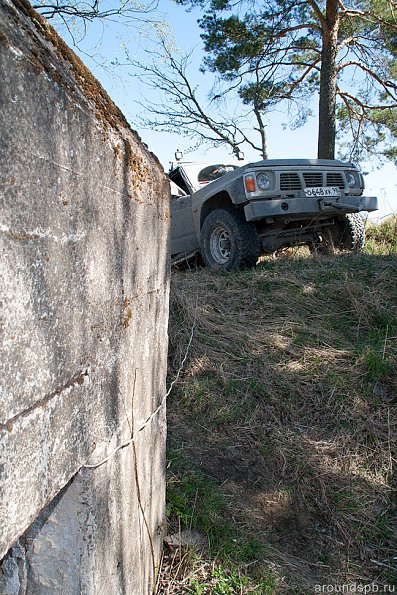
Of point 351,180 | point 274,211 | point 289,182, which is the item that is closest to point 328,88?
point 351,180

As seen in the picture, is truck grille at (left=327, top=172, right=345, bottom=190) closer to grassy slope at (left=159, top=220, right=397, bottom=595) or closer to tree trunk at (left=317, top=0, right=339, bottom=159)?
grassy slope at (left=159, top=220, right=397, bottom=595)

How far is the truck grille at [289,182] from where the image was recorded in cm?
559

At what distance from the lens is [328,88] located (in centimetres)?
1005

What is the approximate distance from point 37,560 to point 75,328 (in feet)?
2.23

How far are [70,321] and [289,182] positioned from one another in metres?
4.77

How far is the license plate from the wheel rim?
101cm

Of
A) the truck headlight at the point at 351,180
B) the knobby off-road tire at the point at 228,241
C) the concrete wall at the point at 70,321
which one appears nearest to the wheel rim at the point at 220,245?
the knobby off-road tire at the point at 228,241

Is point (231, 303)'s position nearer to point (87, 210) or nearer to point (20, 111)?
point (87, 210)

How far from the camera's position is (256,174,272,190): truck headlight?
18.0ft

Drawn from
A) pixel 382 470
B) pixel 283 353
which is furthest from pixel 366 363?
pixel 382 470

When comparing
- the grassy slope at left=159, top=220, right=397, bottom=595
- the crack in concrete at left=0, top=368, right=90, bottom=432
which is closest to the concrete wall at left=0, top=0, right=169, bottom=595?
the crack in concrete at left=0, top=368, right=90, bottom=432

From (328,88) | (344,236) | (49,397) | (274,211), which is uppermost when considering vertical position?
(328,88)

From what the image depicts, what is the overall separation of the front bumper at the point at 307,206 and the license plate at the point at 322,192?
0.06 meters

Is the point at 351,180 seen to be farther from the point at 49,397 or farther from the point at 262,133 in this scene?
the point at 262,133
